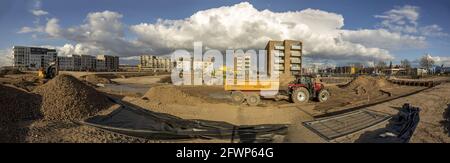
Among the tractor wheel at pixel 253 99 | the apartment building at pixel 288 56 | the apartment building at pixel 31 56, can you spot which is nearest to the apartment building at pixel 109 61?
the apartment building at pixel 31 56

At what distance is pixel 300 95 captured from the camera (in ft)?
56.2

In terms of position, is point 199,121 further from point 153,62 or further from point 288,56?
point 153,62

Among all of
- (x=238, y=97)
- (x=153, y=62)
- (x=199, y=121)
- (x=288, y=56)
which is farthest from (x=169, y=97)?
(x=153, y=62)

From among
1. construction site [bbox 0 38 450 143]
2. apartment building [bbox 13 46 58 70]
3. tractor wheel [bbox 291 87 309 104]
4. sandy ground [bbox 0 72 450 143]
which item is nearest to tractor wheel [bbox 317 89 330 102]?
sandy ground [bbox 0 72 450 143]

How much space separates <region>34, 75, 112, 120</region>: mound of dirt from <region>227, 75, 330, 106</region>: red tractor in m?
7.67

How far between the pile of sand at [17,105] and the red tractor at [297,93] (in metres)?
10.2

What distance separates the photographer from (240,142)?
853 centimetres

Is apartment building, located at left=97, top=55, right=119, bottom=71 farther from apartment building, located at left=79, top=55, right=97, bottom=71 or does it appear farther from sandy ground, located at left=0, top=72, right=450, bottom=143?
sandy ground, located at left=0, top=72, right=450, bottom=143

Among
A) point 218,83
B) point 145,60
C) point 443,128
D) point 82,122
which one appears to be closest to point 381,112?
point 443,128

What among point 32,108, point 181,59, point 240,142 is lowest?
point 240,142

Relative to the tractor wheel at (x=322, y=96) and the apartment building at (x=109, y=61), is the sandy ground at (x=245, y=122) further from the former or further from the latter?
the apartment building at (x=109, y=61)

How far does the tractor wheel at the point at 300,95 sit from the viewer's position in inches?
671

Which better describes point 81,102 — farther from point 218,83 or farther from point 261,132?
point 218,83
